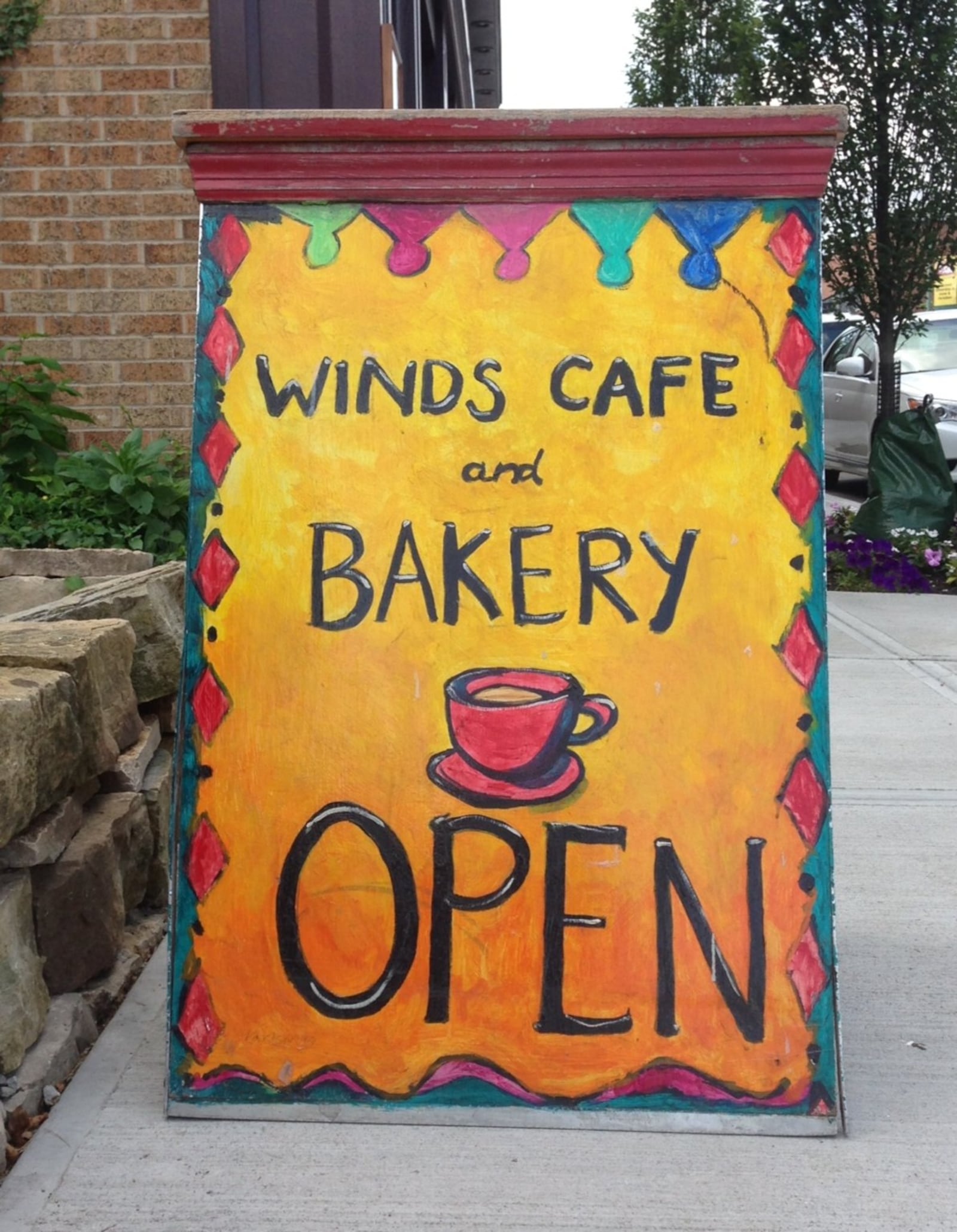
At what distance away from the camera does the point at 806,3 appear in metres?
9.51

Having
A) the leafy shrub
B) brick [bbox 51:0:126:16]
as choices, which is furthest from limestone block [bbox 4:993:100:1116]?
brick [bbox 51:0:126:16]

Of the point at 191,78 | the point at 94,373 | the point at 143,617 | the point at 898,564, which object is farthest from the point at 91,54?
the point at 898,564

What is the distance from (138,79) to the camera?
4.68m

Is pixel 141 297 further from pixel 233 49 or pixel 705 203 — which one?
pixel 705 203

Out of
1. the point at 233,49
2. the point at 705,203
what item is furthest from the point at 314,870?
the point at 233,49

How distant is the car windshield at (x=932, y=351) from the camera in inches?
498

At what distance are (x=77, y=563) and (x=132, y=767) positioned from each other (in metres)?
1.05

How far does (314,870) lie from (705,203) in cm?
128

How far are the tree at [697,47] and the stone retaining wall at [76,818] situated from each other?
72.7 feet

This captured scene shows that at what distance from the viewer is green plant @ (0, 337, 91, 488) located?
441 cm

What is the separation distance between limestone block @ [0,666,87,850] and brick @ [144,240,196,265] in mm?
2433

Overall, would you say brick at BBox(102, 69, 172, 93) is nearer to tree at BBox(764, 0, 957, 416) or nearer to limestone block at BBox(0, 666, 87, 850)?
limestone block at BBox(0, 666, 87, 850)

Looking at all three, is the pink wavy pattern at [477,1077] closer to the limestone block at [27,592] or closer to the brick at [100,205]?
the limestone block at [27,592]

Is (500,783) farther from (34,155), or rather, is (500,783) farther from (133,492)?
(34,155)
